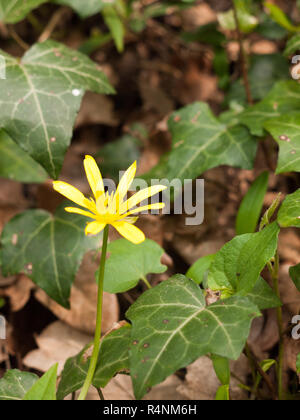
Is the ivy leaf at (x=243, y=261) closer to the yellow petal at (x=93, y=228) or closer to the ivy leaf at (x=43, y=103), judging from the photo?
the yellow petal at (x=93, y=228)

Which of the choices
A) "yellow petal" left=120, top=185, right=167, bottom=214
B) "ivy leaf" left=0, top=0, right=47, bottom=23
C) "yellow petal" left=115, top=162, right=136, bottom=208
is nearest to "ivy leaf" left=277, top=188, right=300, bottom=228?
"yellow petal" left=120, top=185, right=167, bottom=214

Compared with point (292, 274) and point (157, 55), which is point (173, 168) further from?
point (157, 55)

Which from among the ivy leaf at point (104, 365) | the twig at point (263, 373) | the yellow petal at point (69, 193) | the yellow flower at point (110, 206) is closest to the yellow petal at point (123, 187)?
the yellow flower at point (110, 206)

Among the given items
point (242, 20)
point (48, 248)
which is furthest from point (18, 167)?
point (242, 20)

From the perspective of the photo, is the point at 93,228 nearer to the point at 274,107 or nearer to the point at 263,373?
the point at 263,373

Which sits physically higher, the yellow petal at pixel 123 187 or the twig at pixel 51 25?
the twig at pixel 51 25

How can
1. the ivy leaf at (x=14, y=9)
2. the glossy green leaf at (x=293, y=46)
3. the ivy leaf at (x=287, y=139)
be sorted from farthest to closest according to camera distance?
the ivy leaf at (x=14, y=9) < the glossy green leaf at (x=293, y=46) < the ivy leaf at (x=287, y=139)

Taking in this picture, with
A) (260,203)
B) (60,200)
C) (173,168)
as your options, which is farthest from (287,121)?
(60,200)

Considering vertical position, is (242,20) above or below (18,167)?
above
